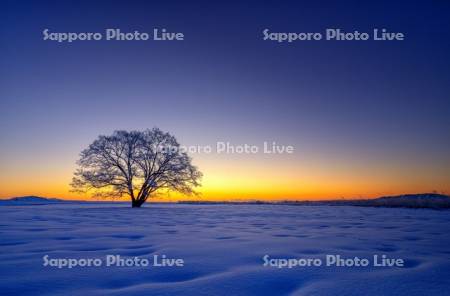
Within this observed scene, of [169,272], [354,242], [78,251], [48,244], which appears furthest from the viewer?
[354,242]

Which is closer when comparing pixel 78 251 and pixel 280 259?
pixel 280 259

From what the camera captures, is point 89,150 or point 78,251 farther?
point 89,150

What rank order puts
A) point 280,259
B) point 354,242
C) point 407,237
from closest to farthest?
point 280,259 → point 354,242 → point 407,237

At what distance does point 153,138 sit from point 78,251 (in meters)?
19.0

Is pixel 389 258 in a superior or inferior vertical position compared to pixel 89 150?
inferior

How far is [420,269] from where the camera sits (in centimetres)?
229

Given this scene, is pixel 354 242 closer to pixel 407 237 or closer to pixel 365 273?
pixel 407 237

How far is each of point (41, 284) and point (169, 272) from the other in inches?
31.6

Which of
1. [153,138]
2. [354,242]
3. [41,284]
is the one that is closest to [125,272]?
[41,284]

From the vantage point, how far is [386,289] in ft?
5.91

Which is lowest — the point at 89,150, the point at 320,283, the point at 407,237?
the point at 407,237

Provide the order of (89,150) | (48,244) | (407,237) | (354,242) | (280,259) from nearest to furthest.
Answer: (280,259) → (48,244) → (354,242) → (407,237) → (89,150)

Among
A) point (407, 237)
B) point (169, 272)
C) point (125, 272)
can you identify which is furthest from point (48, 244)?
point (407, 237)

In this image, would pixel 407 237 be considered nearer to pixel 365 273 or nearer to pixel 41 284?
pixel 365 273
